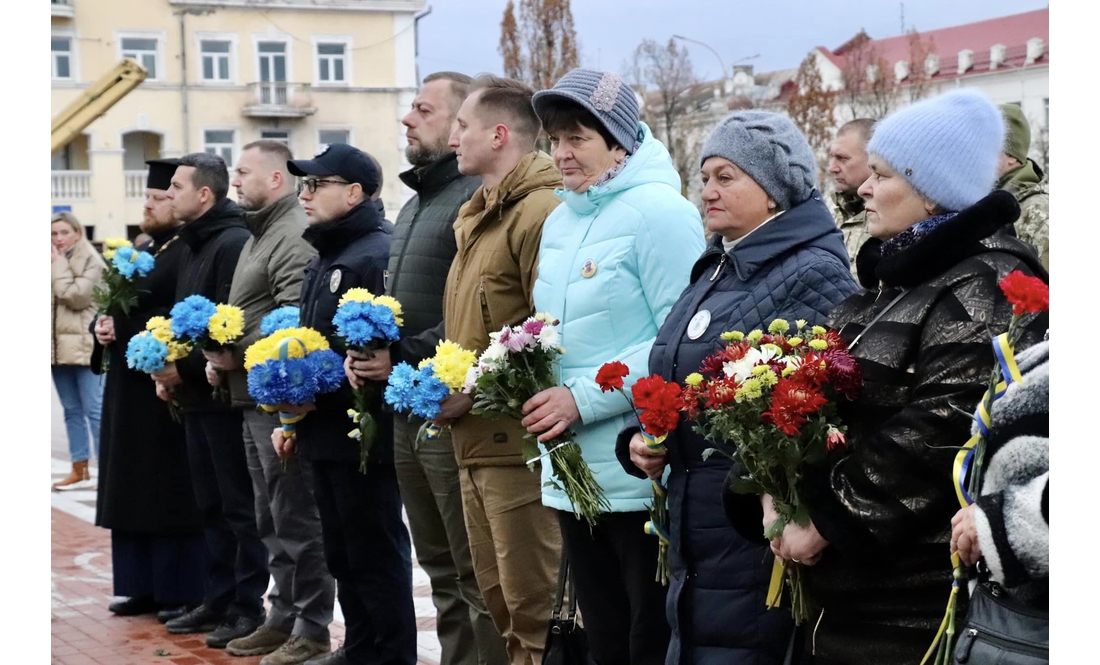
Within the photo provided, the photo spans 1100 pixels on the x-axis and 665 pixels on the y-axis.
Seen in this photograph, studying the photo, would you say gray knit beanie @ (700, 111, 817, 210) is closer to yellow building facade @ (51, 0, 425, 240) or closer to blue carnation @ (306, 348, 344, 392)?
blue carnation @ (306, 348, 344, 392)

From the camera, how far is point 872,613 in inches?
143

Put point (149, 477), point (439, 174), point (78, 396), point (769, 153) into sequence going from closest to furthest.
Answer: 1. point (769, 153)
2. point (439, 174)
3. point (149, 477)
4. point (78, 396)

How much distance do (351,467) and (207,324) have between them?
140 cm

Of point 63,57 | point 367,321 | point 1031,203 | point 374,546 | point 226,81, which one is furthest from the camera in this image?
point 226,81

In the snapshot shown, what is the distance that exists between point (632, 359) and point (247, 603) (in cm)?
391

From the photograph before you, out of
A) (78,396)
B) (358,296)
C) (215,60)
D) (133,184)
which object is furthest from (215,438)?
(215,60)

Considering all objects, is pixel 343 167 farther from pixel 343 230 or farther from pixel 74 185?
pixel 74 185

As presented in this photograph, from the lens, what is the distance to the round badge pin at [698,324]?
14.3 feet

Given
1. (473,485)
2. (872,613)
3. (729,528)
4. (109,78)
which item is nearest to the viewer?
(872,613)

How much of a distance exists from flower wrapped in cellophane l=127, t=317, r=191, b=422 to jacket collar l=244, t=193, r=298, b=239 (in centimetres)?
70

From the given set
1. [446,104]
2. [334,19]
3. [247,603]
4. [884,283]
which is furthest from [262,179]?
[334,19]

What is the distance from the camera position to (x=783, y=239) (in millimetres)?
4395

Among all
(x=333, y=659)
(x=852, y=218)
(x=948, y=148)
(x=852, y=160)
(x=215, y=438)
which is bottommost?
(x=333, y=659)

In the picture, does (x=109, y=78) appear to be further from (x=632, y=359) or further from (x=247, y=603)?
(x=632, y=359)
